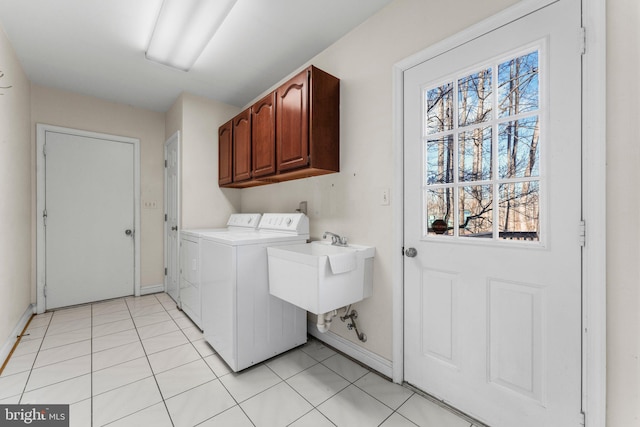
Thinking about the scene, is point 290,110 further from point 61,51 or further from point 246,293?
point 61,51

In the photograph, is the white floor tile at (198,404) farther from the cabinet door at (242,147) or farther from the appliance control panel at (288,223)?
the cabinet door at (242,147)

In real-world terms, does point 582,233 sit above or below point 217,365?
above

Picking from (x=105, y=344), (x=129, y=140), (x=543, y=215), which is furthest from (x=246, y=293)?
(x=129, y=140)

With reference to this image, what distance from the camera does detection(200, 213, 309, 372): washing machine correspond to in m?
1.83

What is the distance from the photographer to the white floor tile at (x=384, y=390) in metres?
1.54

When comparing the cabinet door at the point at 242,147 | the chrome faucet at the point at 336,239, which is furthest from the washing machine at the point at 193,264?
the chrome faucet at the point at 336,239

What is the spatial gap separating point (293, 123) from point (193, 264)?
65.1 inches

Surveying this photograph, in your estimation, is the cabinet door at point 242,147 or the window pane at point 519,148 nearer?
the window pane at point 519,148

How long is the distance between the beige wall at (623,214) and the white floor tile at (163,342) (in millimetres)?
2637

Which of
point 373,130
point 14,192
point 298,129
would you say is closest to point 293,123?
point 298,129

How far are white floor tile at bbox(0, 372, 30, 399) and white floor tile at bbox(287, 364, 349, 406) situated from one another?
1653 millimetres

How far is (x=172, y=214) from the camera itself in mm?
3352

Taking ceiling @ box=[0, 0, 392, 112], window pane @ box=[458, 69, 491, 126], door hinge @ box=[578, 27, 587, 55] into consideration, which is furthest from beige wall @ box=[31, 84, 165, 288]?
door hinge @ box=[578, 27, 587, 55]

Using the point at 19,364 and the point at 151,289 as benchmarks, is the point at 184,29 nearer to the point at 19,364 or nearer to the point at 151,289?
the point at 19,364
